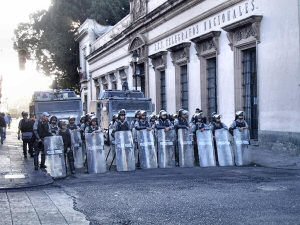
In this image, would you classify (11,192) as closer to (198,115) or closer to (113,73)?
(198,115)

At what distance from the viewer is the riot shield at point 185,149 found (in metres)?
14.8

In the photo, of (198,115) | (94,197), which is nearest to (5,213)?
(94,197)

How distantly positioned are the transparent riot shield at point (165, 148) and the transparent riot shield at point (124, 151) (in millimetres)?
943

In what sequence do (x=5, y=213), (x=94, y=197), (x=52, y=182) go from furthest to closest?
(x=52, y=182) → (x=94, y=197) → (x=5, y=213)

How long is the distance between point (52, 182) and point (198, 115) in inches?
216

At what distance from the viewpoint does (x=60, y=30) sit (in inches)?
1885

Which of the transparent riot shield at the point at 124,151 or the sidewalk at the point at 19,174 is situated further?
the transparent riot shield at the point at 124,151

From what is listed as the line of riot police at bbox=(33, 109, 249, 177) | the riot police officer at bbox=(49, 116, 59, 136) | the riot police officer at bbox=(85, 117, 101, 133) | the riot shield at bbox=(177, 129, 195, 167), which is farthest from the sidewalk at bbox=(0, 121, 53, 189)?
the riot shield at bbox=(177, 129, 195, 167)

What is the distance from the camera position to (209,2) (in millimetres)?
22219

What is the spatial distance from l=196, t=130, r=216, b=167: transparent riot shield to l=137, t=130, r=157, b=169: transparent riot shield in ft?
4.31

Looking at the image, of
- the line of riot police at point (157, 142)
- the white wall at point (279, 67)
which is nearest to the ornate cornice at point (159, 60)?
the white wall at point (279, 67)

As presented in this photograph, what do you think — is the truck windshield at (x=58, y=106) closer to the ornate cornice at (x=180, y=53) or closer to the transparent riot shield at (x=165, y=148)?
the ornate cornice at (x=180, y=53)

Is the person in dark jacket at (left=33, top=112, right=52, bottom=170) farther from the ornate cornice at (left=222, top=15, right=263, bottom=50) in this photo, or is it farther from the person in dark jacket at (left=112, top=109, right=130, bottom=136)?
the ornate cornice at (left=222, top=15, right=263, bottom=50)

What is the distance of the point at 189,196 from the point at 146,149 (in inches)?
208
